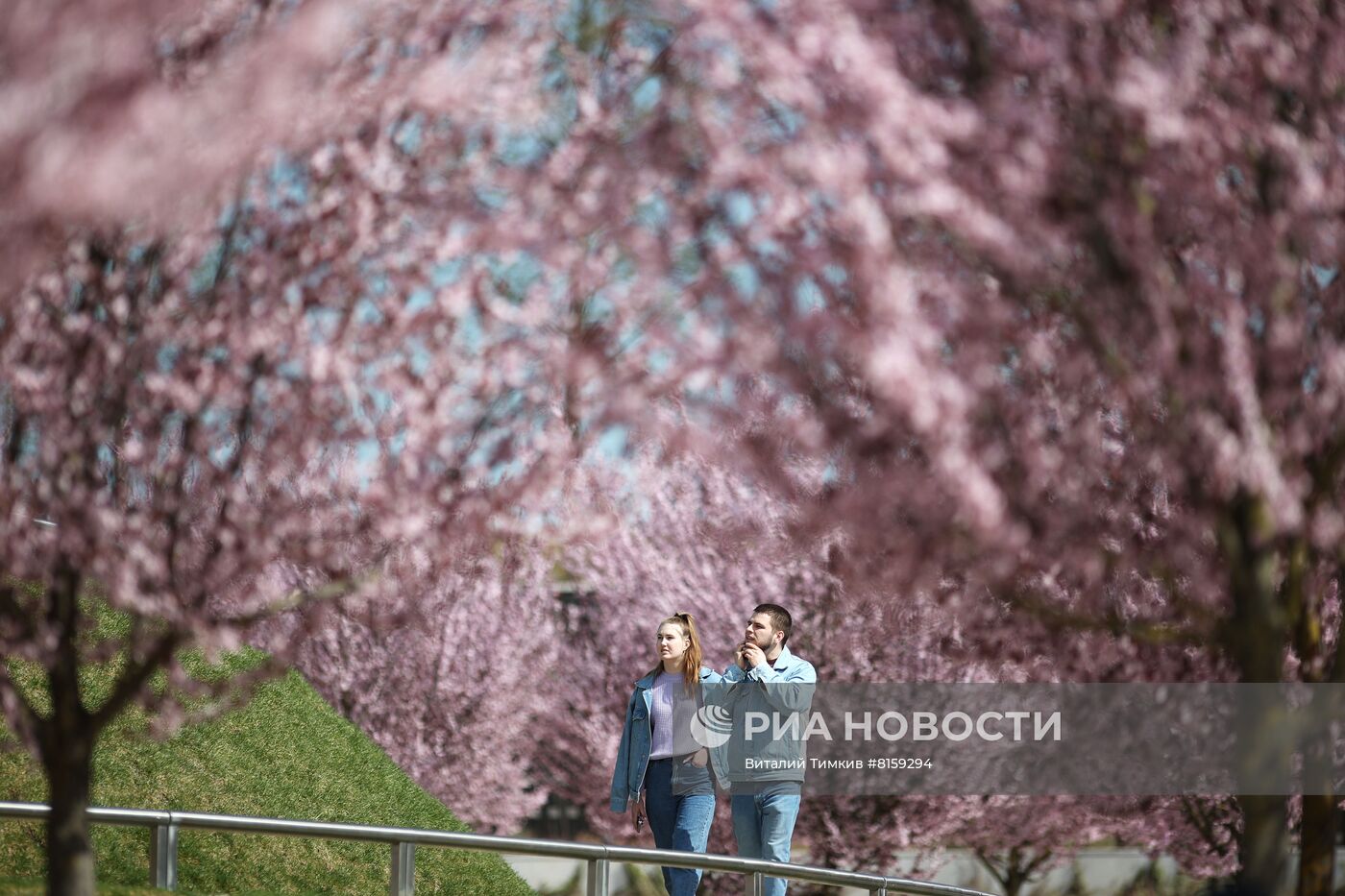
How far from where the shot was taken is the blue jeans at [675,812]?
30.2 ft

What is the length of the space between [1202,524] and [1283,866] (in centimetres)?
128

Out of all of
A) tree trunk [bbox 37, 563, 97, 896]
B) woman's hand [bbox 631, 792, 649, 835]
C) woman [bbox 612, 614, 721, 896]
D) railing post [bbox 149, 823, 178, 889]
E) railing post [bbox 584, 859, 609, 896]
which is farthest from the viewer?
woman's hand [bbox 631, 792, 649, 835]

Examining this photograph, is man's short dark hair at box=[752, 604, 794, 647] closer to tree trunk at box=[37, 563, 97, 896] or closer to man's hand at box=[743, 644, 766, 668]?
man's hand at box=[743, 644, 766, 668]

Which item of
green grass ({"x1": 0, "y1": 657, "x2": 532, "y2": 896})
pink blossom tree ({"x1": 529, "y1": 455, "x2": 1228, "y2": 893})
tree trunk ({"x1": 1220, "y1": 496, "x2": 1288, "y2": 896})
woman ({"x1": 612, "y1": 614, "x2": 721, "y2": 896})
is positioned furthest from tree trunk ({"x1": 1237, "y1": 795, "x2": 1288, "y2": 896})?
pink blossom tree ({"x1": 529, "y1": 455, "x2": 1228, "y2": 893})

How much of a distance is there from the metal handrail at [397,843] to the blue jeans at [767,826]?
1.28ft

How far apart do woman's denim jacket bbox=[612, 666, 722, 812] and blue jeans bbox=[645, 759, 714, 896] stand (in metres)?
0.08

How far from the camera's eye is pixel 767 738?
8.95 m

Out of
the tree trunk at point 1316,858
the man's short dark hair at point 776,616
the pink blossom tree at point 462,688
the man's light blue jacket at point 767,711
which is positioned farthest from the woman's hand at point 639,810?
the pink blossom tree at point 462,688

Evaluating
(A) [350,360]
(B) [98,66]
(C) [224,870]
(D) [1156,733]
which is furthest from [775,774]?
(D) [1156,733]

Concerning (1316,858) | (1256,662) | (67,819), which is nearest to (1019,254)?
(1256,662)

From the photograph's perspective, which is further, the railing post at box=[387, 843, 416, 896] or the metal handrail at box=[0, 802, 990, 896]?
the railing post at box=[387, 843, 416, 896]

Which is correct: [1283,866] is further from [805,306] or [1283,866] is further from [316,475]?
[316,475]

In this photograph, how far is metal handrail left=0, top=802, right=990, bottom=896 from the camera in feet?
24.7

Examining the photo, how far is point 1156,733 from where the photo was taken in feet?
48.9
